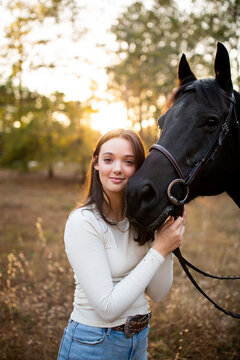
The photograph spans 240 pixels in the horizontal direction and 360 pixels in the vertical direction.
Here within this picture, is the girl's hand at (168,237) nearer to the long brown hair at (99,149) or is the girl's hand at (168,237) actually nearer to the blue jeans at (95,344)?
the long brown hair at (99,149)

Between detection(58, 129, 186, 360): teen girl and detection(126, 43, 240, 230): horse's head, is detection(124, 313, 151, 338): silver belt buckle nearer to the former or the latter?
detection(58, 129, 186, 360): teen girl

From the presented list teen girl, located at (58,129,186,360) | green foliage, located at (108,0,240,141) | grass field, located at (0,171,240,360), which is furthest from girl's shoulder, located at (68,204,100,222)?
green foliage, located at (108,0,240,141)

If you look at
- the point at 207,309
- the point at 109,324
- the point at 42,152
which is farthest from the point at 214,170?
the point at 42,152

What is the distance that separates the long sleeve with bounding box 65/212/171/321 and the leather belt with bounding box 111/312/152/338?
0.60 feet

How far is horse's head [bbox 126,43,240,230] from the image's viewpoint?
1.61 m

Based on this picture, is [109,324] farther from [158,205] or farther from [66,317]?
[66,317]

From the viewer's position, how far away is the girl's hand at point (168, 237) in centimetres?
157

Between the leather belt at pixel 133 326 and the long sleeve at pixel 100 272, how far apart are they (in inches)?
7.2

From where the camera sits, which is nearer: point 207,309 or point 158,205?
point 158,205

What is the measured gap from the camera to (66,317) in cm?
358

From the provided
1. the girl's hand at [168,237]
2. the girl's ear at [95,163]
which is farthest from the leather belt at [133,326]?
the girl's ear at [95,163]

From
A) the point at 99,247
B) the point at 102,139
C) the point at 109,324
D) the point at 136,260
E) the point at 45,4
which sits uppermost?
the point at 45,4

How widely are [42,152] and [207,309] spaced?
1947 centimetres

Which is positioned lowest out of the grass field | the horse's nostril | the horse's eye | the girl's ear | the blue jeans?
the grass field
